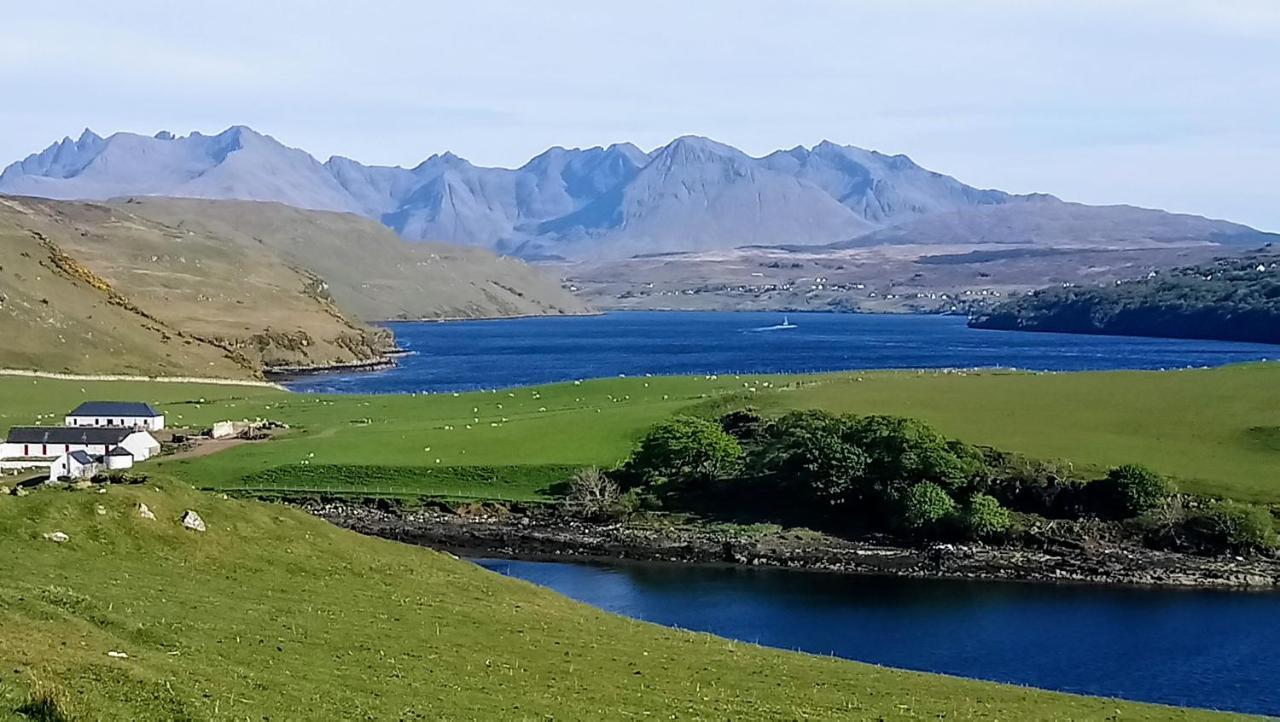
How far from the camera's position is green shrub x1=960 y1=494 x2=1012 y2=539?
71250 mm

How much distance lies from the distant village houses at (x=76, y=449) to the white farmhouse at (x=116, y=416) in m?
3.24

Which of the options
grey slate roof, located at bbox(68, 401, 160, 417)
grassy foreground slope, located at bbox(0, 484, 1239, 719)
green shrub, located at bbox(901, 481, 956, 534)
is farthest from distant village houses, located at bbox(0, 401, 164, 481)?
green shrub, located at bbox(901, 481, 956, 534)

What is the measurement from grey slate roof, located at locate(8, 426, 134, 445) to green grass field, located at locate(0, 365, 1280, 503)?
391 centimetres

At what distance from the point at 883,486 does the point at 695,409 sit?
87.2 feet

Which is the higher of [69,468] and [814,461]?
[814,461]

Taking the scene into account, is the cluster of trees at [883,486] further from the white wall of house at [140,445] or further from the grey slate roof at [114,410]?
the grey slate roof at [114,410]

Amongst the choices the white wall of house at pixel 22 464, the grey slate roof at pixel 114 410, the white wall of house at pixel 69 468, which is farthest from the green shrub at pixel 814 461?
the grey slate roof at pixel 114 410

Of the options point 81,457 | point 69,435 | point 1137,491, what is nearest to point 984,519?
point 1137,491

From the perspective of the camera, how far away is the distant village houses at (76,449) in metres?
81.1

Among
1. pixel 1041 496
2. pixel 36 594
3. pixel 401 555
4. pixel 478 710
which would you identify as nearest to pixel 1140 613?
pixel 1041 496

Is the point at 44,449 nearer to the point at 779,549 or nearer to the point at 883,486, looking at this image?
the point at 779,549

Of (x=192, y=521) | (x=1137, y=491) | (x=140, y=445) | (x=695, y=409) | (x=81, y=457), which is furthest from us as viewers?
(x=695, y=409)

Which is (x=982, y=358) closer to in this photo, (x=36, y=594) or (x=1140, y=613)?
(x=1140, y=613)

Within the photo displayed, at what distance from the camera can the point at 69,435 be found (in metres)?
86.9
